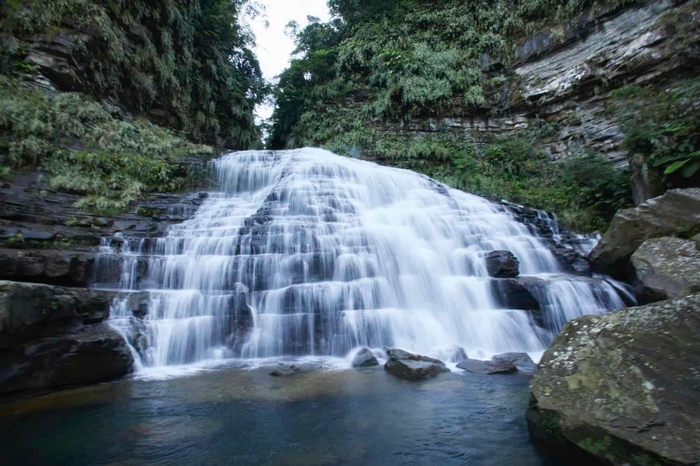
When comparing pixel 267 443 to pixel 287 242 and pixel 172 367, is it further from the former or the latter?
pixel 287 242

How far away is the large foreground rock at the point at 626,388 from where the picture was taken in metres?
2.33

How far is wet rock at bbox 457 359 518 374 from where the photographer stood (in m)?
5.21

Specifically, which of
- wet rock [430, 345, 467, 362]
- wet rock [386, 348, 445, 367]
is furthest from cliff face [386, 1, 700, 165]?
wet rock [386, 348, 445, 367]

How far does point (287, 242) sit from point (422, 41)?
56.4ft

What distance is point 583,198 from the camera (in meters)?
12.7

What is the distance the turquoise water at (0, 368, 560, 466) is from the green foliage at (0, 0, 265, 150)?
27.9ft

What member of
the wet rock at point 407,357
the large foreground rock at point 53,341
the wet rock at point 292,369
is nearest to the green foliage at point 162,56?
the large foreground rock at point 53,341

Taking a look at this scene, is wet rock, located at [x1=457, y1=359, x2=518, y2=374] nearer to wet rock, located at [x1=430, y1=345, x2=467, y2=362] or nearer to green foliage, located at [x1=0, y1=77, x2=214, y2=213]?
wet rock, located at [x1=430, y1=345, x2=467, y2=362]

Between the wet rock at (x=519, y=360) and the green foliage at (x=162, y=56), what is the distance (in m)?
11.3

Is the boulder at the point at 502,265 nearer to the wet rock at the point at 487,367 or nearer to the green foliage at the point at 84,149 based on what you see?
the wet rock at the point at 487,367

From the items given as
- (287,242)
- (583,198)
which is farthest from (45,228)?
(583,198)

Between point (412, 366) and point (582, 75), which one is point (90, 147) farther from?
point (582, 75)

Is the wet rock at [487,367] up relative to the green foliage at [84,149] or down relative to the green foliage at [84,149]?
down

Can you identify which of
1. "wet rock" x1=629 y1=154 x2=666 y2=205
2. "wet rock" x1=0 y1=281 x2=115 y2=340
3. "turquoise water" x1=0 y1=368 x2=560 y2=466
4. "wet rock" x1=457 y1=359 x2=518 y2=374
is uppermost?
"wet rock" x1=629 y1=154 x2=666 y2=205
